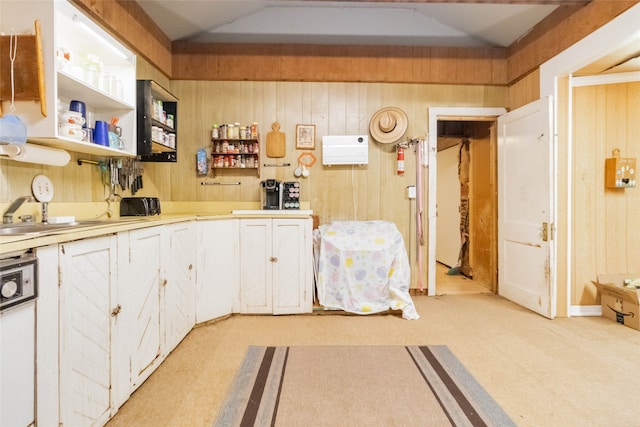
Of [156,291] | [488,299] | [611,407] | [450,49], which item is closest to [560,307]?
[488,299]

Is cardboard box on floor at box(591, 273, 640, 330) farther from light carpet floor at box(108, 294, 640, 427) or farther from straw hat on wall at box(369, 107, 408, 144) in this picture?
straw hat on wall at box(369, 107, 408, 144)

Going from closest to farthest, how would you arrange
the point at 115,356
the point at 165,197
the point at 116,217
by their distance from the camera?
1. the point at 115,356
2. the point at 116,217
3. the point at 165,197

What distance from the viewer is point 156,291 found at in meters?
1.87

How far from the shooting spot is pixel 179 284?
2207 mm

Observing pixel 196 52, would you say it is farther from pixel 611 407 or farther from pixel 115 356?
pixel 611 407

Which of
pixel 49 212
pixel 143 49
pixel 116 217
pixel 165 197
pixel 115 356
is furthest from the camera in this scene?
pixel 165 197

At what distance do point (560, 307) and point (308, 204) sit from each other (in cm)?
264

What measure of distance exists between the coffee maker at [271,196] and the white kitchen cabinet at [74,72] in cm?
122

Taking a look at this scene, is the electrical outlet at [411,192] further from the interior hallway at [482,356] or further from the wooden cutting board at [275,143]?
Result: the wooden cutting board at [275,143]

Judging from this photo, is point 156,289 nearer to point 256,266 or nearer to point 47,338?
point 47,338

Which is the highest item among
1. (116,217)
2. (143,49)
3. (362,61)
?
(362,61)

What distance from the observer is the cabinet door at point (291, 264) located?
2.78 meters

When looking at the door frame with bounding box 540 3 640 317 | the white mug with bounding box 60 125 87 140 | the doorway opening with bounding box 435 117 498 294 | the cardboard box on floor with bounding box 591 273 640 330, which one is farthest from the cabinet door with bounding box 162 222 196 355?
the cardboard box on floor with bounding box 591 273 640 330

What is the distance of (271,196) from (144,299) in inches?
63.3
